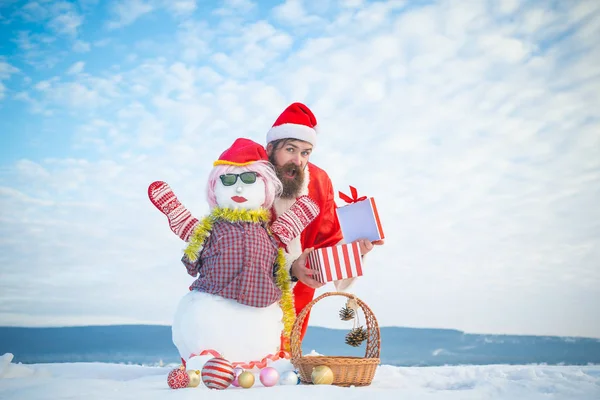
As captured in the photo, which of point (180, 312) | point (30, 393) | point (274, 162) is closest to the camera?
point (30, 393)

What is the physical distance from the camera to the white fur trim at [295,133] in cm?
404

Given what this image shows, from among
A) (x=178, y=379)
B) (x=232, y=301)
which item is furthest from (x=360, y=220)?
(x=178, y=379)

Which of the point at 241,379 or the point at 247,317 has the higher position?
the point at 247,317

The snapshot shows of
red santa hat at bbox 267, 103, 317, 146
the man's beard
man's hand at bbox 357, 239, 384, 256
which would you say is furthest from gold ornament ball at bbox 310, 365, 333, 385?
red santa hat at bbox 267, 103, 317, 146

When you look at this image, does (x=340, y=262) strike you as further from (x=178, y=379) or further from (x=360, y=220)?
(x=178, y=379)

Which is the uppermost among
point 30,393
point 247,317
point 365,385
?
point 247,317

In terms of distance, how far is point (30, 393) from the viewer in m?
2.46

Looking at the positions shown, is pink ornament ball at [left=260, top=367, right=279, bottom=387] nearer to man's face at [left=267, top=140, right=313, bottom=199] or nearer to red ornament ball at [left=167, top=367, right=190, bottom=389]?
red ornament ball at [left=167, top=367, right=190, bottom=389]

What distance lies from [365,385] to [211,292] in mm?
1012

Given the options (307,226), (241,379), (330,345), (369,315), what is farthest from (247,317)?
(330,345)

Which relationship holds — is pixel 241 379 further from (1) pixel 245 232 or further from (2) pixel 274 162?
(2) pixel 274 162

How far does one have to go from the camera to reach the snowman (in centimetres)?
322

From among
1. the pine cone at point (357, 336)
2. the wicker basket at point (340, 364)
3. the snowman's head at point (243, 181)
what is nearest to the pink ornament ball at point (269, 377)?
the wicker basket at point (340, 364)

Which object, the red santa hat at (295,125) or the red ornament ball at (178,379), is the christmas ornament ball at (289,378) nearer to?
the red ornament ball at (178,379)
